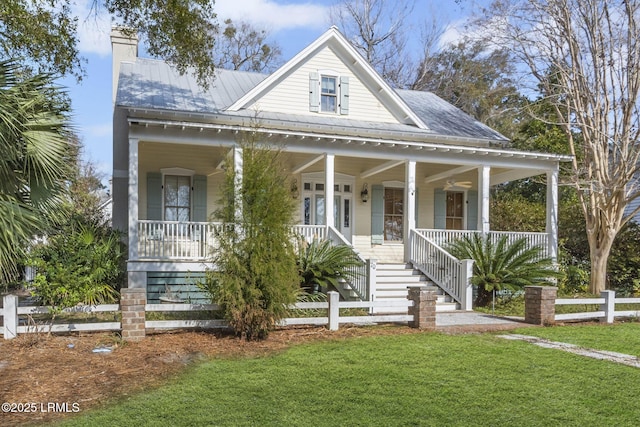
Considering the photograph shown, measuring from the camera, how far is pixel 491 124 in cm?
3234

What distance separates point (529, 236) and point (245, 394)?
37.9 feet

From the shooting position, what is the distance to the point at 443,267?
41.6 feet

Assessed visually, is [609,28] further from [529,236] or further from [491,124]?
[491,124]

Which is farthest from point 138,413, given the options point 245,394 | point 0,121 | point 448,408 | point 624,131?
point 624,131

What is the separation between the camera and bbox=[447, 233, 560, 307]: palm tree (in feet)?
38.9

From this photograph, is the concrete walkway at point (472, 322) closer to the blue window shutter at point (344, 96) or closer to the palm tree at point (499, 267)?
the palm tree at point (499, 267)

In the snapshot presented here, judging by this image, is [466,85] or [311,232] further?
[466,85]

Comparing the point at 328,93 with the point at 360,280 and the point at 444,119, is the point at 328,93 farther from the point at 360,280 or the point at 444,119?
the point at 360,280

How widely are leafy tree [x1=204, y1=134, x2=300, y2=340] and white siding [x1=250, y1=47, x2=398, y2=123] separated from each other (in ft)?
23.4

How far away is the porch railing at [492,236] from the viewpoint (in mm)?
13941

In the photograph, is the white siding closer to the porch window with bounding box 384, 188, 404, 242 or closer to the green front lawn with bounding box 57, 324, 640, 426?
the porch window with bounding box 384, 188, 404, 242

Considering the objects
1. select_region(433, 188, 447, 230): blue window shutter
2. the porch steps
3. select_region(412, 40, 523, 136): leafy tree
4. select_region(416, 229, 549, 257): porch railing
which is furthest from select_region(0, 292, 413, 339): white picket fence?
select_region(412, 40, 523, 136): leafy tree

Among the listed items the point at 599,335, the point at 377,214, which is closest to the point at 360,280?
the point at 599,335

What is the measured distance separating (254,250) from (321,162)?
8.17 meters
